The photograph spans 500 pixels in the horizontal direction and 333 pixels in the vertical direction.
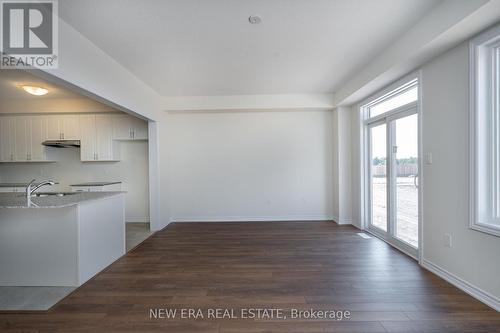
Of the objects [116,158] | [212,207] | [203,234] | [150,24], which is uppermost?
[150,24]

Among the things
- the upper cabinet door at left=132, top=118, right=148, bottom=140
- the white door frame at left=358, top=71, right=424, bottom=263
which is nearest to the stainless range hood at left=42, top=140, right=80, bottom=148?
the upper cabinet door at left=132, top=118, right=148, bottom=140

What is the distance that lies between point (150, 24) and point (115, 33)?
1.63 feet

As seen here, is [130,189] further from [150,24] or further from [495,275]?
[495,275]

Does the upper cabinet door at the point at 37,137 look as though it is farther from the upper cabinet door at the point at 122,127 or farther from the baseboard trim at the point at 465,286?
the baseboard trim at the point at 465,286

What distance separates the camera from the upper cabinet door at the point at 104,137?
16.2 ft

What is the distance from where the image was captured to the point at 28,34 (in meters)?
2.13

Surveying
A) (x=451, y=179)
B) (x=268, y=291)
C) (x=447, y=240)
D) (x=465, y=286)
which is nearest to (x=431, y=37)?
(x=451, y=179)

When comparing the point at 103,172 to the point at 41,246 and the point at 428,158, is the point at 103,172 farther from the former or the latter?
the point at 428,158

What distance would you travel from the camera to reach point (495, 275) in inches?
79.0

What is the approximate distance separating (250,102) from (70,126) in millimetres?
3983

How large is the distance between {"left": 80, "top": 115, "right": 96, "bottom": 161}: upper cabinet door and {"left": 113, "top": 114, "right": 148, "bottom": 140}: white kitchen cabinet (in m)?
0.47

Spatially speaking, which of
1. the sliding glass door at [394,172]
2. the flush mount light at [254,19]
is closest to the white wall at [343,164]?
the sliding glass door at [394,172]

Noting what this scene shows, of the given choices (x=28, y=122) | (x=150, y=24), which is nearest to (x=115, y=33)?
(x=150, y=24)

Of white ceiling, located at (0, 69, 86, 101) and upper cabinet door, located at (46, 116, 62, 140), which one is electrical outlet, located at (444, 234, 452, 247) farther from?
upper cabinet door, located at (46, 116, 62, 140)
